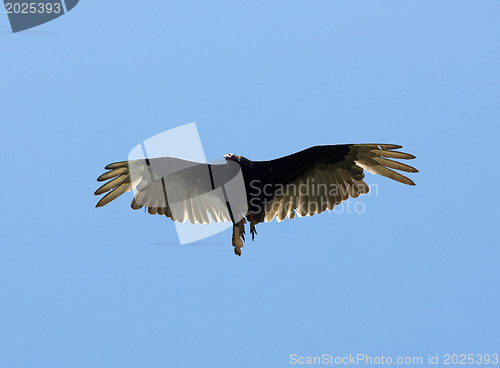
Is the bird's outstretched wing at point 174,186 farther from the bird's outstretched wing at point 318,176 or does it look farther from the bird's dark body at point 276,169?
the bird's outstretched wing at point 318,176

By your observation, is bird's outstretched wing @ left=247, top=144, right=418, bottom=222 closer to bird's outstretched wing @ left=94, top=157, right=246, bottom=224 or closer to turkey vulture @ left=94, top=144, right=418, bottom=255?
turkey vulture @ left=94, top=144, right=418, bottom=255

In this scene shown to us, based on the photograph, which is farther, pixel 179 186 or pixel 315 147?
pixel 179 186

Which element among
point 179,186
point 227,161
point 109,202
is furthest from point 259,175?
point 109,202

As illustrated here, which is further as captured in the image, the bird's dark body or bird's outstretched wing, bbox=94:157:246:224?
bird's outstretched wing, bbox=94:157:246:224

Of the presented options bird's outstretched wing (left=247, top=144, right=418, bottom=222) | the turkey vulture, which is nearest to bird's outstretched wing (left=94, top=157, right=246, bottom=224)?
the turkey vulture

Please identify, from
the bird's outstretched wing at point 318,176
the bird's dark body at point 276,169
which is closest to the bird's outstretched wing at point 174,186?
the bird's dark body at point 276,169

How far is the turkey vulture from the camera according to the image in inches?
364

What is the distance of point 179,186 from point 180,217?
42cm

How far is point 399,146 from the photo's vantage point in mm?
9055

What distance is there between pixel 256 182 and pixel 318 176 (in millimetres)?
792

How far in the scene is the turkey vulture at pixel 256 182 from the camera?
364 inches

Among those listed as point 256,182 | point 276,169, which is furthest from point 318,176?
point 256,182

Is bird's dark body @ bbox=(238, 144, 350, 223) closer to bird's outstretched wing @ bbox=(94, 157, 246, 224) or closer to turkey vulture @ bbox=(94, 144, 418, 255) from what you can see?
turkey vulture @ bbox=(94, 144, 418, 255)

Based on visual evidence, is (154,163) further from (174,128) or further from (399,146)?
(399,146)
